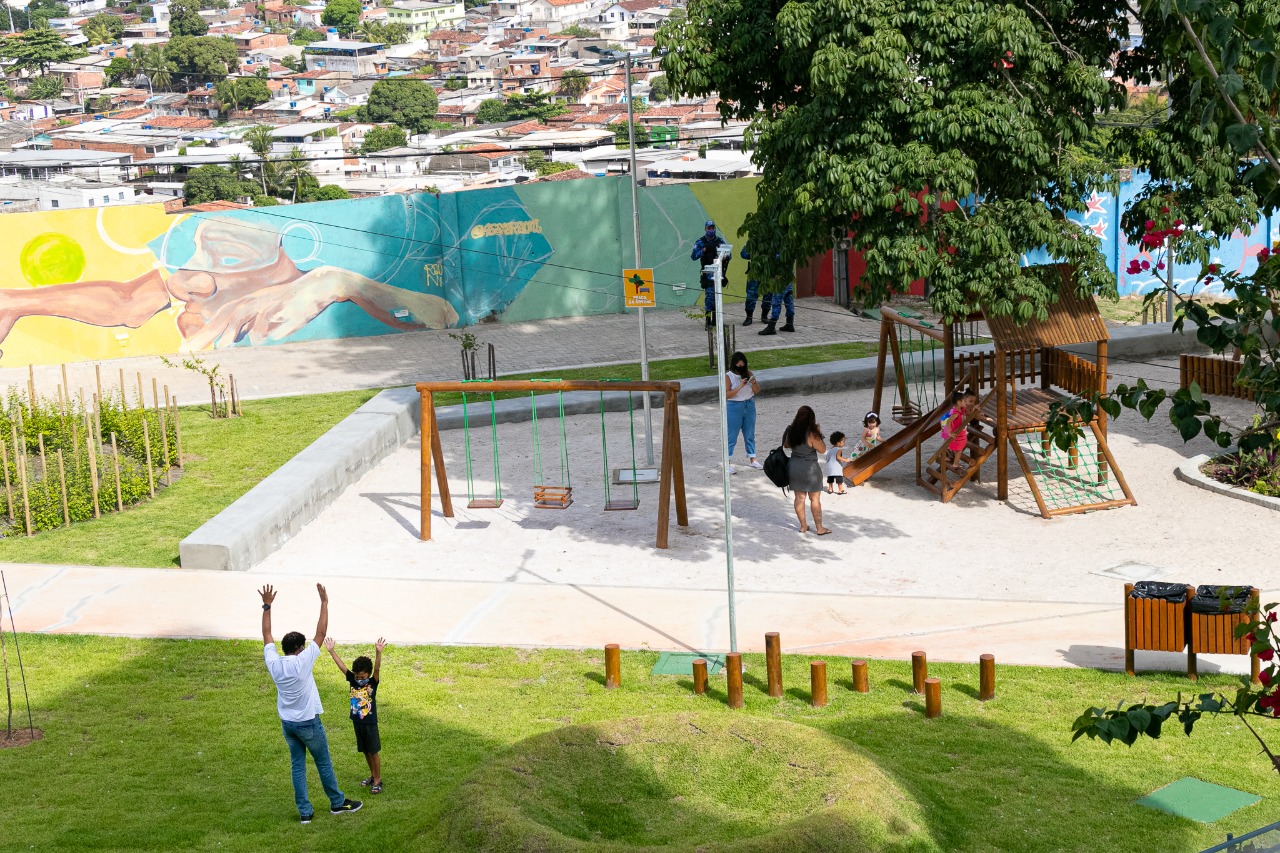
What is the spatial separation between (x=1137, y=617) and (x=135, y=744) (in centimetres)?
688

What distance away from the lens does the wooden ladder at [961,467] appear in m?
14.7

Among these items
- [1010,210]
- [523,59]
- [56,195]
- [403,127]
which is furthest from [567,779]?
[523,59]

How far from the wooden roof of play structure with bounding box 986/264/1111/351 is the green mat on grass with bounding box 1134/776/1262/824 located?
6686 millimetres

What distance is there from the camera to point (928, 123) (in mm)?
12359

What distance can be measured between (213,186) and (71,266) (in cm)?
4221

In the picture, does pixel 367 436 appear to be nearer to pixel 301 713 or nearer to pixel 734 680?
pixel 734 680

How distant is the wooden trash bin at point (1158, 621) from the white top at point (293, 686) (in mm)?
5600

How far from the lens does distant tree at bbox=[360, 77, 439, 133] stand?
103 meters

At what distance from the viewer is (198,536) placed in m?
13.0

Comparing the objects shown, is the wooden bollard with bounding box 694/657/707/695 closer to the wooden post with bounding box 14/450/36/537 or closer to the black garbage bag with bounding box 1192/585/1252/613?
the black garbage bag with bounding box 1192/585/1252/613

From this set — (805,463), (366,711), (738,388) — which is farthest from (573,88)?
(366,711)

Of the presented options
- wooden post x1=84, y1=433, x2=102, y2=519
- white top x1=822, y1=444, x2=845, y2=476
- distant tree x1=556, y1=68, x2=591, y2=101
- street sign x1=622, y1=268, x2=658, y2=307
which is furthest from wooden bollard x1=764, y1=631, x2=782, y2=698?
distant tree x1=556, y1=68, x2=591, y2=101

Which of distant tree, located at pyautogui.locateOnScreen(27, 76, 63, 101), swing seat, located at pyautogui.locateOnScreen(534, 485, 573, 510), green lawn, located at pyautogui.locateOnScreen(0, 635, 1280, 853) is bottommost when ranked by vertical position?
green lawn, located at pyautogui.locateOnScreen(0, 635, 1280, 853)

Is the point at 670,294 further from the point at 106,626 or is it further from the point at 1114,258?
the point at 106,626
